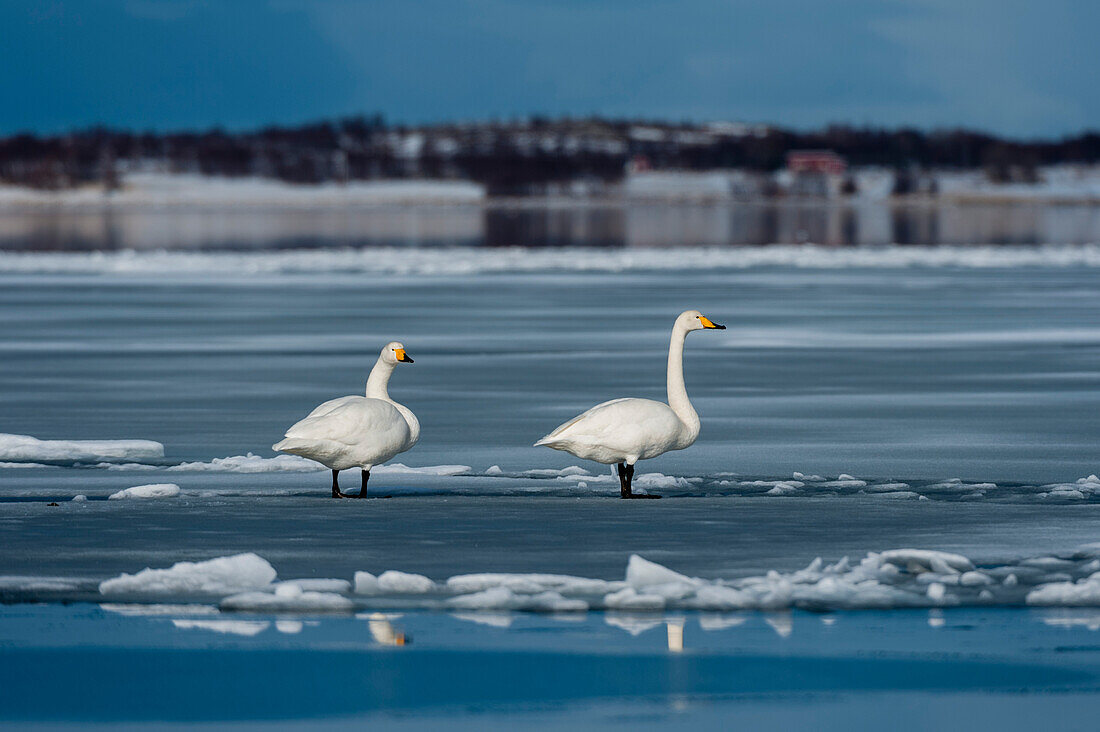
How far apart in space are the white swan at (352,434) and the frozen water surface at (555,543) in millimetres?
232

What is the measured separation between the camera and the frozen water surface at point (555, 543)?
4809mm

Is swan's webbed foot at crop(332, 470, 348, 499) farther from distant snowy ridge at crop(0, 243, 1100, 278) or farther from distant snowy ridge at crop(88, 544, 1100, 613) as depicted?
distant snowy ridge at crop(0, 243, 1100, 278)

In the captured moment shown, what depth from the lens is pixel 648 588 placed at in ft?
19.0

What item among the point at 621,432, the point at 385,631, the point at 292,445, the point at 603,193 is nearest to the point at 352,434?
the point at 292,445

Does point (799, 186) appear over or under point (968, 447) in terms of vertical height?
over

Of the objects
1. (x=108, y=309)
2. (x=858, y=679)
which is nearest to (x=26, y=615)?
(x=858, y=679)

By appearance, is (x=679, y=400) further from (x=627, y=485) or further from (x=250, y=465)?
(x=250, y=465)

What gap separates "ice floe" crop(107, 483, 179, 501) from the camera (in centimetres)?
760

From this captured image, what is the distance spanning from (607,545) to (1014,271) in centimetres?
2144

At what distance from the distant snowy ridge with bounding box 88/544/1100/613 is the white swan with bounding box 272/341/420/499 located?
1.26 m

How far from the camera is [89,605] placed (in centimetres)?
570

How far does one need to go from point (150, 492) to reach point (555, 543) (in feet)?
6.67

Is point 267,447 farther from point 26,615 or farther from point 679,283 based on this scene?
point 679,283

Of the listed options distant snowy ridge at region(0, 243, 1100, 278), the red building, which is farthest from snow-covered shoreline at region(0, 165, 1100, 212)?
distant snowy ridge at region(0, 243, 1100, 278)
